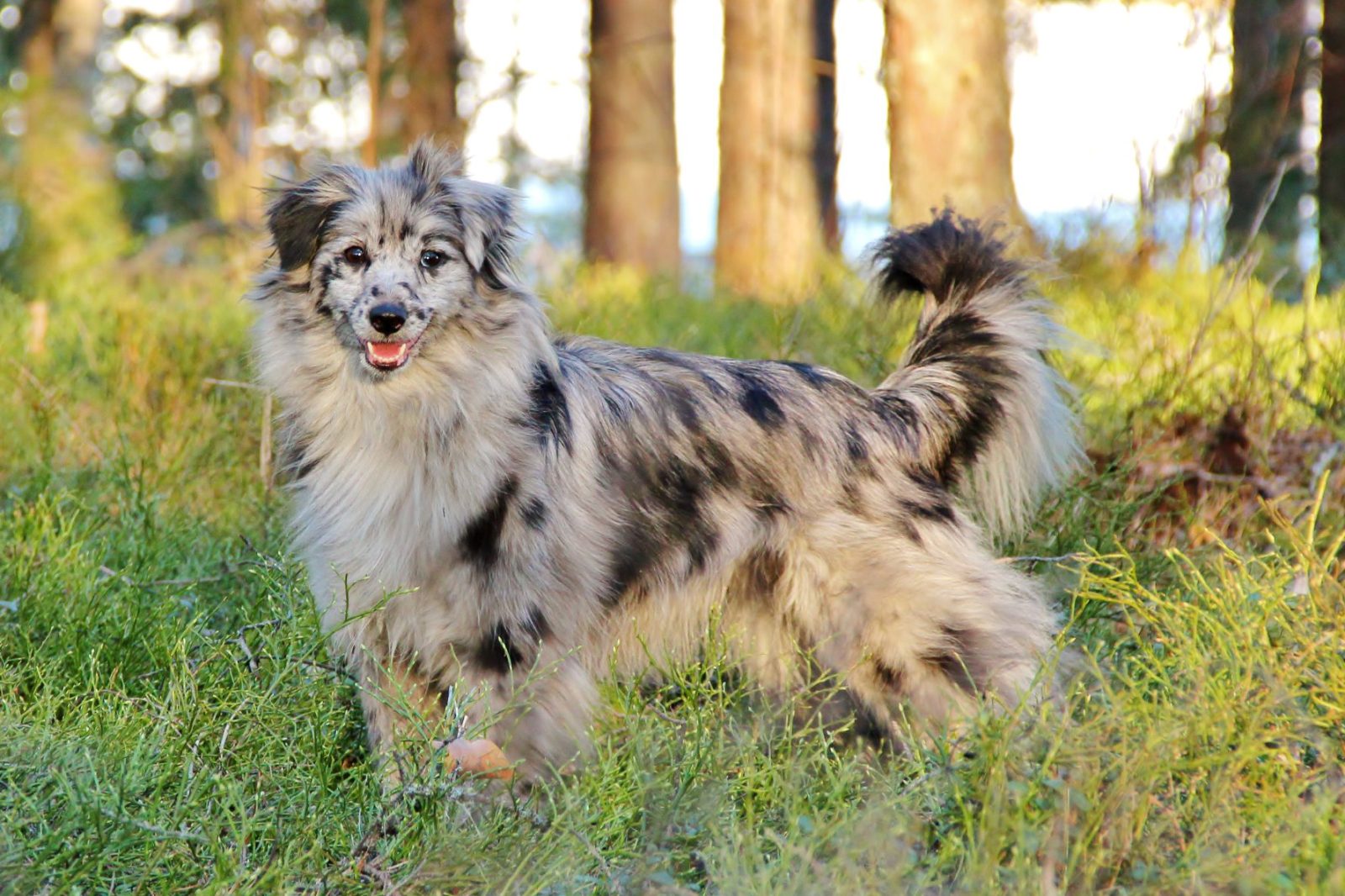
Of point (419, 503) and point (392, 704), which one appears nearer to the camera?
point (392, 704)

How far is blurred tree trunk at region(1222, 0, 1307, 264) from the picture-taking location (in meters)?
10.5

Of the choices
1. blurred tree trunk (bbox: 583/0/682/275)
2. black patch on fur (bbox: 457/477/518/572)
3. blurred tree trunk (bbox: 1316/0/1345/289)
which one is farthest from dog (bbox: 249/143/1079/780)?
blurred tree trunk (bbox: 583/0/682/275)

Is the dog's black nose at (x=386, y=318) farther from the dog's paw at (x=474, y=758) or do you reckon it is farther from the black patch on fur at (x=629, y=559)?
the dog's paw at (x=474, y=758)

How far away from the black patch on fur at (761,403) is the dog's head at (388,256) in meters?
0.78

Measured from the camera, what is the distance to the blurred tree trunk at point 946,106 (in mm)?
7297

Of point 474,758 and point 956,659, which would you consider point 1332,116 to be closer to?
point 956,659

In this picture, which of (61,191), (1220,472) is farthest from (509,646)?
(61,191)

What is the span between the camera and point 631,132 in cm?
1424

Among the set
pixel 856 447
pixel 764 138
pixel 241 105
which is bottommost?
pixel 856 447

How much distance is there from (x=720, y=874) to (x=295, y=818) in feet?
3.34

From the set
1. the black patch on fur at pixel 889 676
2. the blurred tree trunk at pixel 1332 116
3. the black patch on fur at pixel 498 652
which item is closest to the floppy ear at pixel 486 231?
the black patch on fur at pixel 498 652

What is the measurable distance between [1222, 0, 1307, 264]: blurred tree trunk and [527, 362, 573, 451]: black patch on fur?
757 cm

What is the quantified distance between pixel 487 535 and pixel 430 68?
1133cm

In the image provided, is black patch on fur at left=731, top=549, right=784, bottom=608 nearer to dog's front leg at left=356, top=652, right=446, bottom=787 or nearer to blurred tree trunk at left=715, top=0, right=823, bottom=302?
dog's front leg at left=356, top=652, right=446, bottom=787
